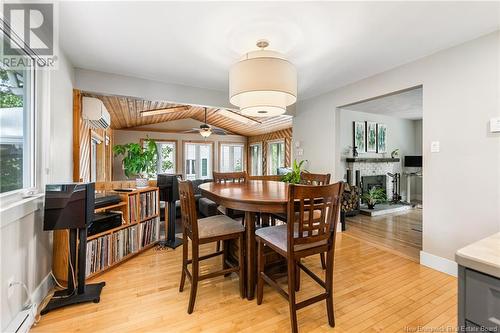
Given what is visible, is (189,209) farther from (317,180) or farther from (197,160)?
(197,160)

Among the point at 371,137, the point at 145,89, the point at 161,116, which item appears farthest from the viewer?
the point at 161,116

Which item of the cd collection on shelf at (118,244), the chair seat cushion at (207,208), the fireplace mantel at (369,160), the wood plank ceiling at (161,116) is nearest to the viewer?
the cd collection on shelf at (118,244)

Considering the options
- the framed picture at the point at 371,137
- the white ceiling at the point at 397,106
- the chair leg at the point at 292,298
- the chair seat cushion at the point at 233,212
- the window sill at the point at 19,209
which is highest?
the white ceiling at the point at 397,106

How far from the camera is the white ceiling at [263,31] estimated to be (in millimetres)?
1724

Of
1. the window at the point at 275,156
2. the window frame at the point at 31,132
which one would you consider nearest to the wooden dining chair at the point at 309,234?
the window frame at the point at 31,132

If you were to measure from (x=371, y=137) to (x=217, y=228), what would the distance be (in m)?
5.10

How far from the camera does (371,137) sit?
5656 millimetres

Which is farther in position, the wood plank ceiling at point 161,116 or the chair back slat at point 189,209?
the wood plank ceiling at point 161,116

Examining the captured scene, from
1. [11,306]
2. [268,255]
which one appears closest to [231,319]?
[268,255]

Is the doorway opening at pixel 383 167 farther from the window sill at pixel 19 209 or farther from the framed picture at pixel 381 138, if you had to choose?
the window sill at pixel 19 209

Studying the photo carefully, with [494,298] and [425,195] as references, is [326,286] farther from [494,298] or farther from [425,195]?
[425,195]

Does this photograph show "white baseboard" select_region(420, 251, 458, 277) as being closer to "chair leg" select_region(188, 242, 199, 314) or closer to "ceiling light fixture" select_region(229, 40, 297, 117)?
"ceiling light fixture" select_region(229, 40, 297, 117)

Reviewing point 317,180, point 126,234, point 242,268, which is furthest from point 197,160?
point 242,268

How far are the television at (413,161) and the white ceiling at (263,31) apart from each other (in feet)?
14.3
